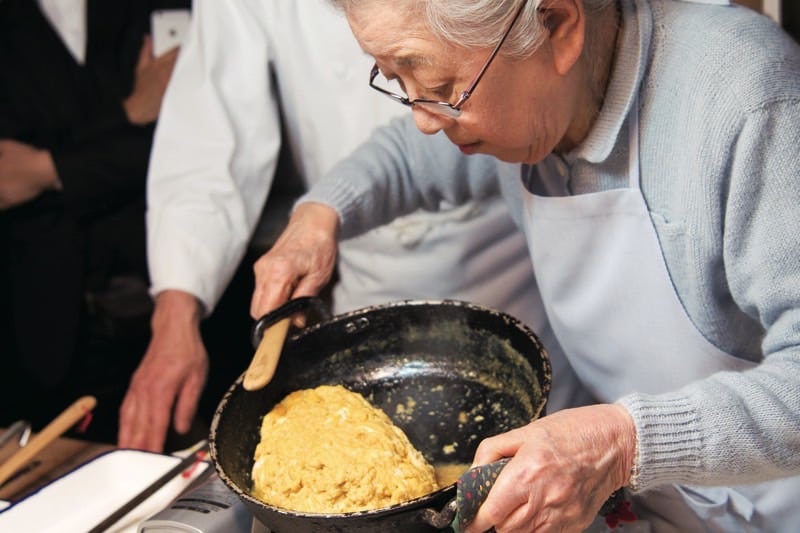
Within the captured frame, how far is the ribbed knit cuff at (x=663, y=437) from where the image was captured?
1135 millimetres

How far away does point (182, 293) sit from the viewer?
7.21 feet

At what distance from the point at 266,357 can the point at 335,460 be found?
0.79 feet

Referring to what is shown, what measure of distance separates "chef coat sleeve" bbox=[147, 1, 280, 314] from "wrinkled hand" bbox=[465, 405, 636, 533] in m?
1.35

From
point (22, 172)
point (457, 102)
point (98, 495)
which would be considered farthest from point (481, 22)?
point (22, 172)

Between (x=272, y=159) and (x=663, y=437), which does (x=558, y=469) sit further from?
(x=272, y=159)

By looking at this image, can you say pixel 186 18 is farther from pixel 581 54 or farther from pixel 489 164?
pixel 581 54

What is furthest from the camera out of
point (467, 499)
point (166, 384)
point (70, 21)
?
point (70, 21)

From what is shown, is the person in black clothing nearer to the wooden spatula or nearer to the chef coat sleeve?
the chef coat sleeve

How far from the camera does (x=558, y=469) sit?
1089mm

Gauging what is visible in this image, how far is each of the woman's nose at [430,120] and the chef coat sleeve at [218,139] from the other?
106cm

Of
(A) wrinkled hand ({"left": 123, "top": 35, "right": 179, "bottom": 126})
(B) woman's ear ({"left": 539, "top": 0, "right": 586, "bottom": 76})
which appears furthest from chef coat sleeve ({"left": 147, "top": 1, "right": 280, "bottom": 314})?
(B) woman's ear ({"left": 539, "top": 0, "right": 586, "bottom": 76})

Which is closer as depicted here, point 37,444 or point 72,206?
point 37,444

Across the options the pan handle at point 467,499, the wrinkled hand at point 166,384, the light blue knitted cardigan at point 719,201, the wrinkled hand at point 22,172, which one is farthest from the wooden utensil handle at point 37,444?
the wrinkled hand at point 22,172

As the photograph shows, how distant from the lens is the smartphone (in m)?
3.19
